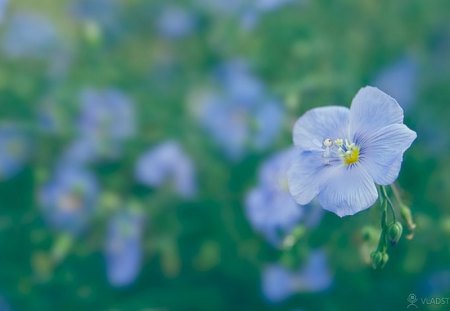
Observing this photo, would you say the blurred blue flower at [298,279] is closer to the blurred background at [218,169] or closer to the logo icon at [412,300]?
the blurred background at [218,169]

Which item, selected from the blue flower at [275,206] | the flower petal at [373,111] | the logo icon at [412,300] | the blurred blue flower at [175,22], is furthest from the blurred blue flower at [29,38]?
the flower petal at [373,111]

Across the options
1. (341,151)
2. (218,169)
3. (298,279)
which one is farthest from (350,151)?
(218,169)

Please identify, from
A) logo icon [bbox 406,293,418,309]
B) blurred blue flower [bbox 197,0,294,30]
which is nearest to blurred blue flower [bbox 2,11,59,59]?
blurred blue flower [bbox 197,0,294,30]

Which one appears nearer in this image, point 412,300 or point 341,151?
point 341,151

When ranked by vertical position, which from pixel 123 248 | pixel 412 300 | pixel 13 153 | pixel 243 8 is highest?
pixel 243 8

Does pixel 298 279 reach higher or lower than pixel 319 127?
lower

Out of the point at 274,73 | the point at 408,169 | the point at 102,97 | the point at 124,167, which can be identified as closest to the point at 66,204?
the point at 124,167

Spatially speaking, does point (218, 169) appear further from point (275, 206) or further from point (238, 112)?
point (275, 206)

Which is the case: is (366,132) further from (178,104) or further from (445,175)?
(178,104)
